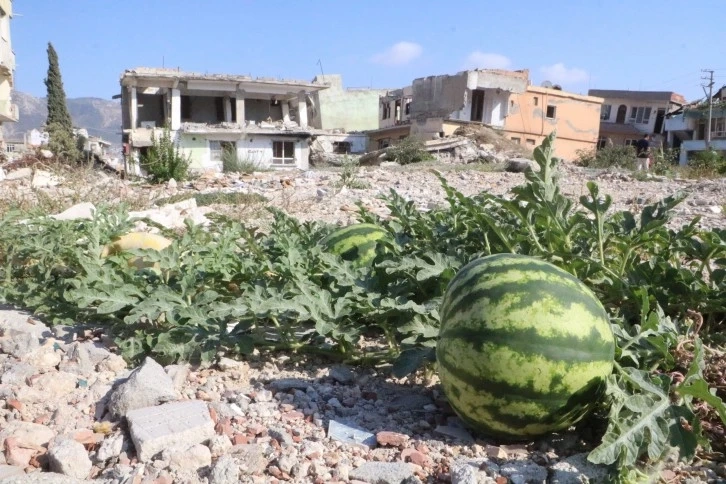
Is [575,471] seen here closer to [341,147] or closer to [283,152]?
[283,152]

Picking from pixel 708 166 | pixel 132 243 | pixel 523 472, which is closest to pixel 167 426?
pixel 523 472

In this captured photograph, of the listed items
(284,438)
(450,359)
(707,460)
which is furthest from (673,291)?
(284,438)

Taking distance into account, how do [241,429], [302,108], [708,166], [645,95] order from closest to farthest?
1. [241,429]
2. [708,166]
3. [302,108]
4. [645,95]

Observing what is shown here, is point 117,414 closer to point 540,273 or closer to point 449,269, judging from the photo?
point 449,269

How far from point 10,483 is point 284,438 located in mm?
782

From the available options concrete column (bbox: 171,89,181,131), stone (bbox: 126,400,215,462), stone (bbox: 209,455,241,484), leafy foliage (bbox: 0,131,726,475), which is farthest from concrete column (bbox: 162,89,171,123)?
stone (bbox: 209,455,241,484)

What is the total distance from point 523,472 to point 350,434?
58cm

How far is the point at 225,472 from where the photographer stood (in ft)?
5.91

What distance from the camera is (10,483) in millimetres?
1748

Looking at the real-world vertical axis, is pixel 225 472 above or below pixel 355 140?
below

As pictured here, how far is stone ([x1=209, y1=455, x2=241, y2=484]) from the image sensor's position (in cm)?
178

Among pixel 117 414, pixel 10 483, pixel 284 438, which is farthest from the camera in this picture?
pixel 117 414

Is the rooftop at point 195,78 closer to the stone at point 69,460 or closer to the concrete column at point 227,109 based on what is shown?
the concrete column at point 227,109

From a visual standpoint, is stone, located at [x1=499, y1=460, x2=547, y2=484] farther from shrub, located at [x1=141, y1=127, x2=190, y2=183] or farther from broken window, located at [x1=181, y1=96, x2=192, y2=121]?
broken window, located at [x1=181, y1=96, x2=192, y2=121]
